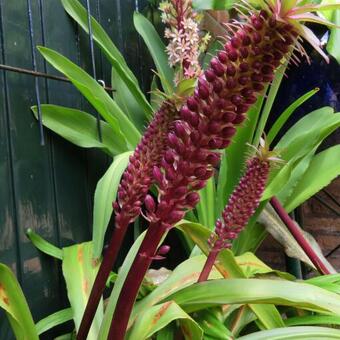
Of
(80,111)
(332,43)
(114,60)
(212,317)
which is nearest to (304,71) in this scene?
(332,43)

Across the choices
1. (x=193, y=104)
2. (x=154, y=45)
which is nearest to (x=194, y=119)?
(x=193, y=104)

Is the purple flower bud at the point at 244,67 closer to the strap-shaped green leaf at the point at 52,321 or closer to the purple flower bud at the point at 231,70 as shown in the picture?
the purple flower bud at the point at 231,70

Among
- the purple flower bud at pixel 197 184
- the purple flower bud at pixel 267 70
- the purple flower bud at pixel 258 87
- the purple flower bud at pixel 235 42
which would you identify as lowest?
the purple flower bud at pixel 197 184

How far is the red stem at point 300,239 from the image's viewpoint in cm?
109

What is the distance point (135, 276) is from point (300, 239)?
27.2 inches

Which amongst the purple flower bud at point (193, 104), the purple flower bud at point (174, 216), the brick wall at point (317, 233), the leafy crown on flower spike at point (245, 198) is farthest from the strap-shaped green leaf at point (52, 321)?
the brick wall at point (317, 233)

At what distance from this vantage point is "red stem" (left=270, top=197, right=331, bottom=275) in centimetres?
109

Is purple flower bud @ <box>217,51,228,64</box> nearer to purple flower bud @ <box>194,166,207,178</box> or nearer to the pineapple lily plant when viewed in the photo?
the pineapple lily plant

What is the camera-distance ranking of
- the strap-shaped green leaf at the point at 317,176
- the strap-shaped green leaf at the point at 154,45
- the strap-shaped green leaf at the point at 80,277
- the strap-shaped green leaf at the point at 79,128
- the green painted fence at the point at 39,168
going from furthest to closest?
the strap-shaped green leaf at the point at 154,45 → the strap-shaped green leaf at the point at 317,176 → the strap-shaped green leaf at the point at 79,128 → the green painted fence at the point at 39,168 → the strap-shaped green leaf at the point at 80,277

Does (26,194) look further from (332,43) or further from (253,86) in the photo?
(332,43)

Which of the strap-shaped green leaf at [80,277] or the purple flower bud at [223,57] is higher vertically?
the purple flower bud at [223,57]

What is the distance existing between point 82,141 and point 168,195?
2.10ft

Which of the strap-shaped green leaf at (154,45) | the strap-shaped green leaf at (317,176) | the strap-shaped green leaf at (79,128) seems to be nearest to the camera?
the strap-shaped green leaf at (79,128)

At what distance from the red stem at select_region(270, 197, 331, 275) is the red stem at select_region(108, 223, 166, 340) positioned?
2.13 feet
